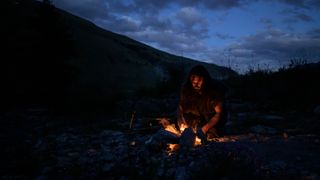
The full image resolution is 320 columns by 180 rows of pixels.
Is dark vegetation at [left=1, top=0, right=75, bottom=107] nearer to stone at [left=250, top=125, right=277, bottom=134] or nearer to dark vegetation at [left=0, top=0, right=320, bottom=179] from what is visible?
dark vegetation at [left=0, top=0, right=320, bottom=179]

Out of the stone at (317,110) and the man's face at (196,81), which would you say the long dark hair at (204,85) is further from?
the stone at (317,110)

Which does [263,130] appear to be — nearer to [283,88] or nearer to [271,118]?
[271,118]

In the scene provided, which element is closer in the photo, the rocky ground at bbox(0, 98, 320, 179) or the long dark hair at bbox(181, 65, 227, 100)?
the rocky ground at bbox(0, 98, 320, 179)

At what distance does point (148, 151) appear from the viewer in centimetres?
717

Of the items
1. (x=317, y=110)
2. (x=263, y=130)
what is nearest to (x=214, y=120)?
(x=263, y=130)

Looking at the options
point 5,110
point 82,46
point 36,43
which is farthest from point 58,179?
point 82,46

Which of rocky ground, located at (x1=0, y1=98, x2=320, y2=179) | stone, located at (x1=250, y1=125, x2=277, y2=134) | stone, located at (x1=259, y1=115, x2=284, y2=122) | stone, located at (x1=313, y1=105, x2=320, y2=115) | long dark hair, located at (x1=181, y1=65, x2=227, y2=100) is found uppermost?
long dark hair, located at (x1=181, y1=65, x2=227, y2=100)

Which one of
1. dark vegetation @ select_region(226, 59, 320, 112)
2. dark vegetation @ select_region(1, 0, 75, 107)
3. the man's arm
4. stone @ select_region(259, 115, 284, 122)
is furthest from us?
dark vegetation @ select_region(1, 0, 75, 107)

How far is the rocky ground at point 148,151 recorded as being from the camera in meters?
5.56

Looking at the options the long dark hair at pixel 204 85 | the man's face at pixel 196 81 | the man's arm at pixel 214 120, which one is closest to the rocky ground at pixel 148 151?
the man's arm at pixel 214 120

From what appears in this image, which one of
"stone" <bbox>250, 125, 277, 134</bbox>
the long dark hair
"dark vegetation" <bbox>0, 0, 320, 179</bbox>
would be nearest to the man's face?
the long dark hair

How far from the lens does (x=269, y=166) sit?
552 cm

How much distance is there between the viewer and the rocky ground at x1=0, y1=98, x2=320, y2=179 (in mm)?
5559

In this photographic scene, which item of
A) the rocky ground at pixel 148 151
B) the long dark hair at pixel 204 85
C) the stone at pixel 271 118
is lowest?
the rocky ground at pixel 148 151
